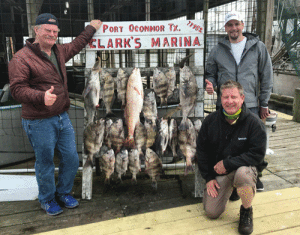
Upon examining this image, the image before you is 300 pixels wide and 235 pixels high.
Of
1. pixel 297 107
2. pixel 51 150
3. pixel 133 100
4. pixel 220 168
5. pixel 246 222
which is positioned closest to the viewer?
pixel 246 222

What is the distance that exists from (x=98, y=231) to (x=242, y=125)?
5.21 ft

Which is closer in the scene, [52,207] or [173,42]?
[52,207]

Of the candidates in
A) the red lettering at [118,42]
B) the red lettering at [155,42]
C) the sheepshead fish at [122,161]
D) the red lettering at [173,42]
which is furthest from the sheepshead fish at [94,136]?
the red lettering at [173,42]

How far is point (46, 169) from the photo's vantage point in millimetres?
2686

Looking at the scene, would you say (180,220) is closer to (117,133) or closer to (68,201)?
(117,133)

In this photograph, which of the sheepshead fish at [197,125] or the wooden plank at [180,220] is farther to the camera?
the sheepshead fish at [197,125]

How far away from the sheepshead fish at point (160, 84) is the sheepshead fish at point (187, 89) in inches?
6.6

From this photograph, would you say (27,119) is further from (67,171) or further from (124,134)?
(124,134)

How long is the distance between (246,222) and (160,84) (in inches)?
59.9

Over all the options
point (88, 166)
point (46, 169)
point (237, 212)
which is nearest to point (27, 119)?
point (46, 169)

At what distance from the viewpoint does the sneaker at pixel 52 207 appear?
8.88ft

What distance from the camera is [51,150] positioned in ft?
8.69

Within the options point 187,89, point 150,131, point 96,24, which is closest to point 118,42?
point 96,24

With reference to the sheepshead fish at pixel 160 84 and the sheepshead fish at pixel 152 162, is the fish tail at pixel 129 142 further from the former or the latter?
the sheepshead fish at pixel 160 84
